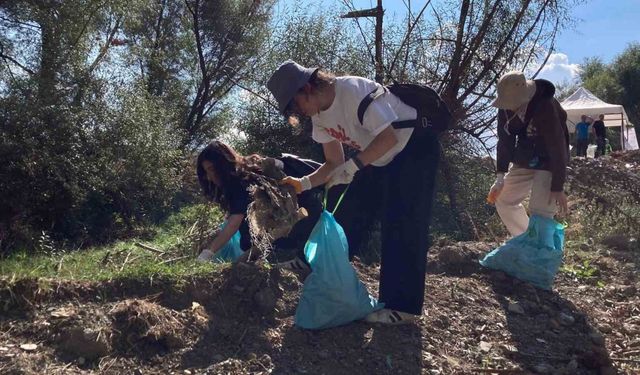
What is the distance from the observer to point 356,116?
3.50 meters

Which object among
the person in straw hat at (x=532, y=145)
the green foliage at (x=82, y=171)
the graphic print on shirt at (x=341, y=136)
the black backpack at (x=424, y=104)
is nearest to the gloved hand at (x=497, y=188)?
the person in straw hat at (x=532, y=145)

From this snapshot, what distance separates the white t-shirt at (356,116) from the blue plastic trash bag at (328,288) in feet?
1.62

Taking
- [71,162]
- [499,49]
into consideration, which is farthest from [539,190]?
[71,162]

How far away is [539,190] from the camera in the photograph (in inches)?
187

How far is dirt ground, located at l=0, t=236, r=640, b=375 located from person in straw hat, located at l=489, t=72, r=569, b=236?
68 centimetres

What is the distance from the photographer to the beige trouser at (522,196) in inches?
185

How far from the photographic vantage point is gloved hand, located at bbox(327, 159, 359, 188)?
3.51 m

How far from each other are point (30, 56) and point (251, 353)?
5.31 meters

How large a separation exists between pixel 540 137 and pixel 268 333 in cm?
230

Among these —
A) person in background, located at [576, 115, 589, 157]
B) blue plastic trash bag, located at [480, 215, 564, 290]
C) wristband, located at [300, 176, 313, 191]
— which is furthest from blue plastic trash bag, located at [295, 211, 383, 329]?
person in background, located at [576, 115, 589, 157]

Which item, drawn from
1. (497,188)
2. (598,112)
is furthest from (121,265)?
(598,112)

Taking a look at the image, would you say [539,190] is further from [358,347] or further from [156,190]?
[156,190]

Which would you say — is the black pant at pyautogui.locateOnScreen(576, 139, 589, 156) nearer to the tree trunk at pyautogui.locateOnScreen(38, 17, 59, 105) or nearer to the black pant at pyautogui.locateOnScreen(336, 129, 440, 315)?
the tree trunk at pyautogui.locateOnScreen(38, 17, 59, 105)

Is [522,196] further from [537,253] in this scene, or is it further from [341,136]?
[341,136]
